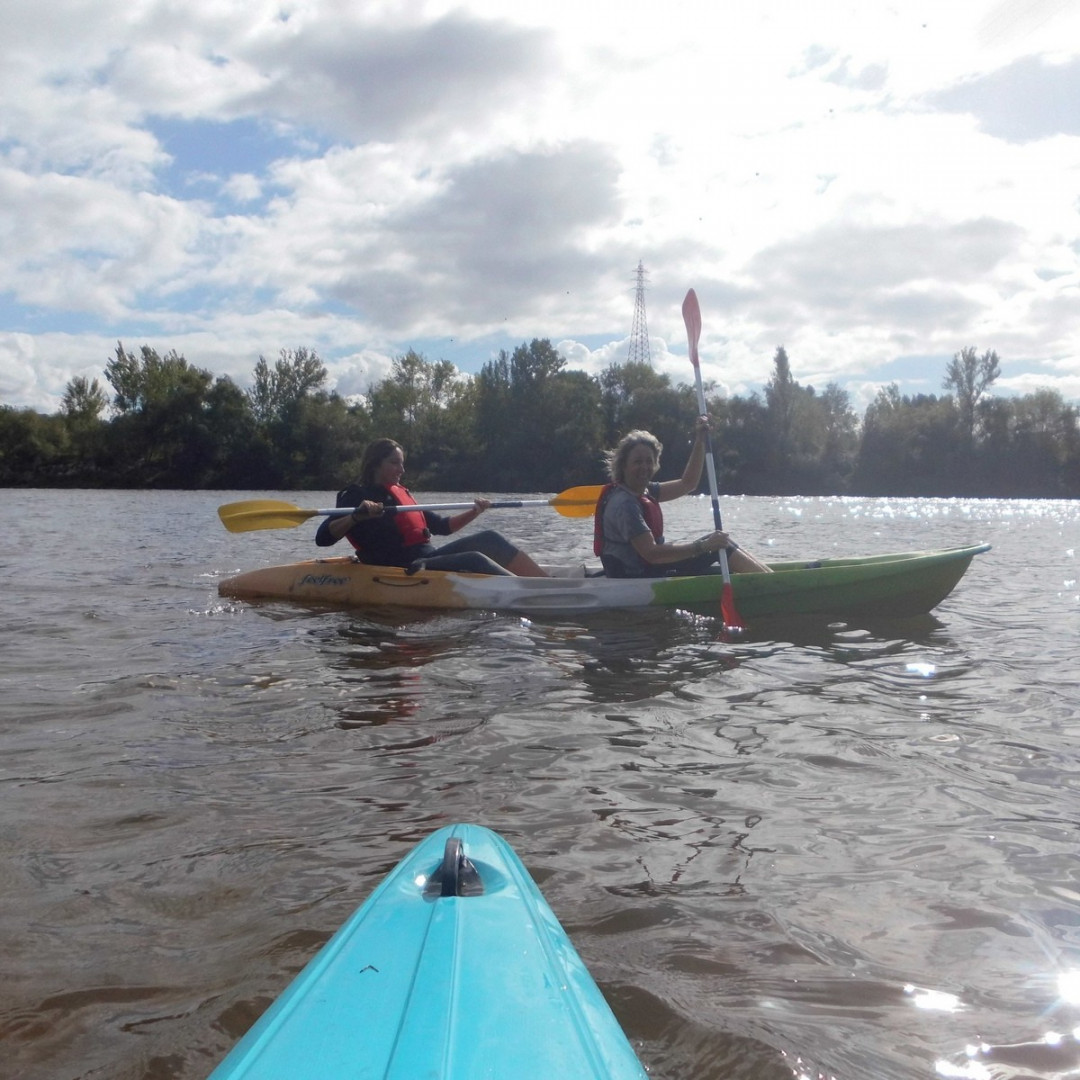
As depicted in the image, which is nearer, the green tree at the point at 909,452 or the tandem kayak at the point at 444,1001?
the tandem kayak at the point at 444,1001

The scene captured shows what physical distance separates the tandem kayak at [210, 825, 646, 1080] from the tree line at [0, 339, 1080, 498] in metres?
45.9

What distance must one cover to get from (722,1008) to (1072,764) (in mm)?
1921

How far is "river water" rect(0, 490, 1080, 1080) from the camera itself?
5.59ft

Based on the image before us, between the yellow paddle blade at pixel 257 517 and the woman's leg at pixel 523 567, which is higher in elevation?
the yellow paddle blade at pixel 257 517

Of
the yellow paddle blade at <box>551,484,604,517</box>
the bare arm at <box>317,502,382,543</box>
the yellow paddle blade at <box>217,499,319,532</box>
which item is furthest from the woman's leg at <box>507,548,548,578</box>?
the yellow paddle blade at <box>217,499,319,532</box>

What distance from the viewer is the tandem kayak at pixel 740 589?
606cm

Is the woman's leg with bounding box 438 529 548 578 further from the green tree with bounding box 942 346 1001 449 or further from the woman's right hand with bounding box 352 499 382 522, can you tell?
the green tree with bounding box 942 346 1001 449

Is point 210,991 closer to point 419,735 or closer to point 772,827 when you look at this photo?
point 772,827

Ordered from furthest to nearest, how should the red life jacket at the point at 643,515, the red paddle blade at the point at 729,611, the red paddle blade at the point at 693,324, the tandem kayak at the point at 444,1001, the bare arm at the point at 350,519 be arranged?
the red paddle blade at the point at 693,324, the bare arm at the point at 350,519, the red life jacket at the point at 643,515, the red paddle blade at the point at 729,611, the tandem kayak at the point at 444,1001

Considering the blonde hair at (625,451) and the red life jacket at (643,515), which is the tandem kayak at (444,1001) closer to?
the blonde hair at (625,451)

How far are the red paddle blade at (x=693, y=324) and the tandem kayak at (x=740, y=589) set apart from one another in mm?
1852

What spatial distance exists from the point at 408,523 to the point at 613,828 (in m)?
4.83

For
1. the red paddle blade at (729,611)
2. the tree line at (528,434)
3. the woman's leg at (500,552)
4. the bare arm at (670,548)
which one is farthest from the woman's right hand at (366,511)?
the tree line at (528,434)

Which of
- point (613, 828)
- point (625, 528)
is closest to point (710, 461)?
point (625, 528)
